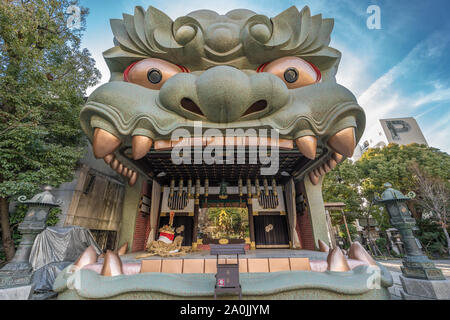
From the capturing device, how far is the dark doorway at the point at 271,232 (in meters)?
8.84

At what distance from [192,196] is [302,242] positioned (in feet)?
17.0

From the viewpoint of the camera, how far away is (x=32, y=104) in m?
7.16

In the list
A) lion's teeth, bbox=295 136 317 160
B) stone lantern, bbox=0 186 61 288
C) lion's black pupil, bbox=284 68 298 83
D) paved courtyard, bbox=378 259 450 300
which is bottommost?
paved courtyard, bbox=378 259 450 300

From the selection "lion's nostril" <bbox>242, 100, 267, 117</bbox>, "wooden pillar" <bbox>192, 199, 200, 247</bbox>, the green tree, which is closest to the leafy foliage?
"wooden pillar" <bbox>192, 199, 200, 247</bbox>

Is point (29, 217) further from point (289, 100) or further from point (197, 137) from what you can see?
point (289, 100)

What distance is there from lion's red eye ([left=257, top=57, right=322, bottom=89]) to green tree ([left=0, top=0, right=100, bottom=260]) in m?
7.72

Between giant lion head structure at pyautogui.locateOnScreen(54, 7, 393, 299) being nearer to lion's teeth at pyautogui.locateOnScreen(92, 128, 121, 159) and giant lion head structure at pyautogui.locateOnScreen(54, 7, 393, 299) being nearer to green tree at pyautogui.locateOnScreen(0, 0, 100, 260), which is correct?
lion's teeth at pyautogui.locateOnScreen(92, 128, 121, 159)

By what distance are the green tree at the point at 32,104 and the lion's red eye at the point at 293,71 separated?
7.72 meters

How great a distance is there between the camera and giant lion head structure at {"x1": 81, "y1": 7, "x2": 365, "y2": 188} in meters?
4.09

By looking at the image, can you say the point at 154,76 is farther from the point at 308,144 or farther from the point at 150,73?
the point at 308,144

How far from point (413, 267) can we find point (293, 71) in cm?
559

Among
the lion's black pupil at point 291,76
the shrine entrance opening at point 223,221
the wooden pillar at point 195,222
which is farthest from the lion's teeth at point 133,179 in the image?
the lion's black pupil at point 291,76

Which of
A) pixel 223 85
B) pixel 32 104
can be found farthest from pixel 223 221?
pixel 32 104
